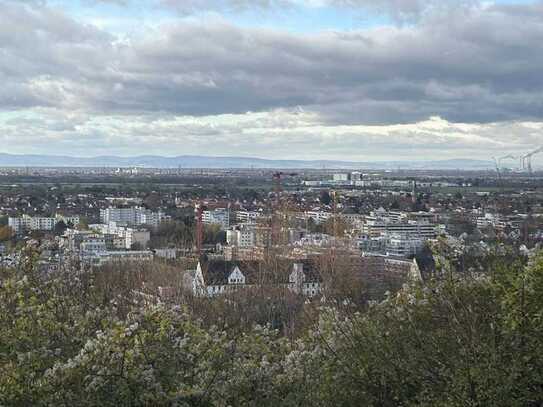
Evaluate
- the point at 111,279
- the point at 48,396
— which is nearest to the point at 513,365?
the point at 48,396

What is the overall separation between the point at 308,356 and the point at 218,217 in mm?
69110

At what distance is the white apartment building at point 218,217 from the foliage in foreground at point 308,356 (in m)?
63.6

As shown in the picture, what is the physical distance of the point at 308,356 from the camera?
8219 mm

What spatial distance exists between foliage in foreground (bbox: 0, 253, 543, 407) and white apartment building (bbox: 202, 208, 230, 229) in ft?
209

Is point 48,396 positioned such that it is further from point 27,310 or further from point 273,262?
point 273,262

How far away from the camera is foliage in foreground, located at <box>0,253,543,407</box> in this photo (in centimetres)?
693

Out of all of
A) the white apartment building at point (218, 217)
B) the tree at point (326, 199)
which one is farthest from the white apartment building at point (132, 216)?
the tree at point (326, 199)

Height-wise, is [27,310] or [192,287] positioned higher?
[27,310]

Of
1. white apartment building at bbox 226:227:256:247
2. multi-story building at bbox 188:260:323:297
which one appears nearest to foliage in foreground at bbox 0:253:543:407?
multi-story building at bbox 188:260:323:297

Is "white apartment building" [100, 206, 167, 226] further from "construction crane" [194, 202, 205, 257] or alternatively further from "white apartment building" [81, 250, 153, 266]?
"white apartment building" [81, 250, 153, 266]

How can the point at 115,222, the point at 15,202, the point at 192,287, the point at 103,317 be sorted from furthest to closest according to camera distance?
the point at 15,202 < the point at 115,222 < the point at 192,287 < the point at 103,317

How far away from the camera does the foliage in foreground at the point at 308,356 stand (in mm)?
6926

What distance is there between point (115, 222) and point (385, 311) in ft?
213

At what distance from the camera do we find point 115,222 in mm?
72125
